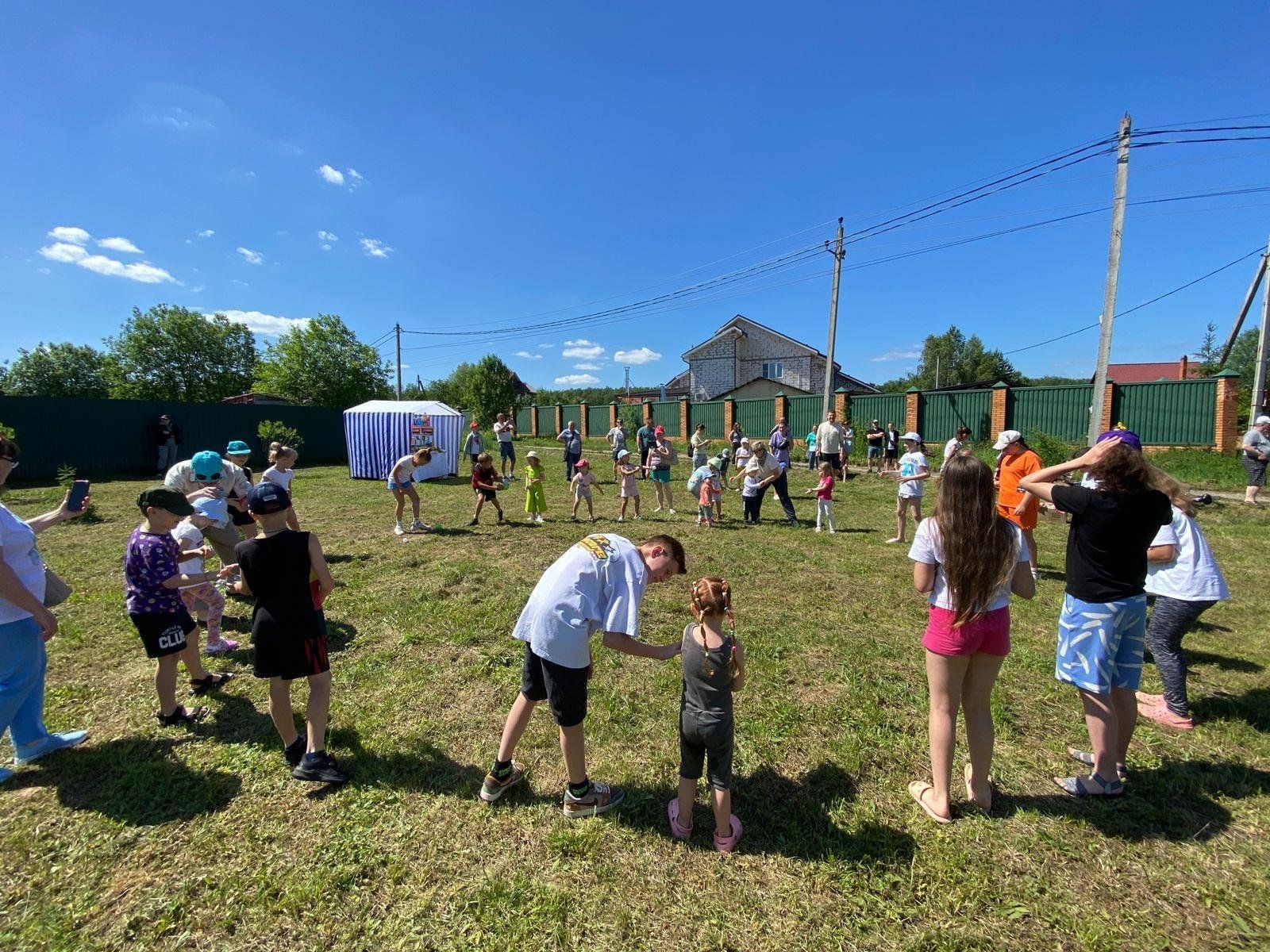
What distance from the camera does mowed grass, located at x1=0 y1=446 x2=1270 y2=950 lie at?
88.4 inches

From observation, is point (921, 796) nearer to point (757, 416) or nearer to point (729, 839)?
point (729, 839)

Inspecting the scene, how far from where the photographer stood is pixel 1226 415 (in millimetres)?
13406

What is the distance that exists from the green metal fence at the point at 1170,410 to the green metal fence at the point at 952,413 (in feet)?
10.5

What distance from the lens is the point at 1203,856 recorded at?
251 cm

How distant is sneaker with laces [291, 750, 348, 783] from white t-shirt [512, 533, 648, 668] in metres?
1.52

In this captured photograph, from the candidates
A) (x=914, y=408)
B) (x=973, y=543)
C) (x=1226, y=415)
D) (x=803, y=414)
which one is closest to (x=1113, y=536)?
(x=973, y=543)

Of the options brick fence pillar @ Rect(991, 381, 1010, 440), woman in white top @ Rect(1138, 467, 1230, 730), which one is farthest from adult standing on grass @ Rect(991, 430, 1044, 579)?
brick fence pillar @ Rect(991, 381, 1010, 440)

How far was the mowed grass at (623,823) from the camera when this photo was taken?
2244 mm

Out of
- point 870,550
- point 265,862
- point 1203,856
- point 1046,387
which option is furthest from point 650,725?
point 1046,387

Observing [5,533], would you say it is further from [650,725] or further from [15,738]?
[650,725]

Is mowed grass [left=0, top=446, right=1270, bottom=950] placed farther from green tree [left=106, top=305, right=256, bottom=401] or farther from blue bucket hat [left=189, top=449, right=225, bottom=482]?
green tree [left=106, top=305, right=256, bottom=401]

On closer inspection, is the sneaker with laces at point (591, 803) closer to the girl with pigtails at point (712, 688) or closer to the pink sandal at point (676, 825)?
the pink sandal at point (676, 825)

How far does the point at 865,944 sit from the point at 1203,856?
1.73 m

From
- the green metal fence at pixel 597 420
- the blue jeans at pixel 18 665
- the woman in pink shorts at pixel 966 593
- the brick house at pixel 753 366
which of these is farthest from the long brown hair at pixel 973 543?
the brick house at pixel 753 366
